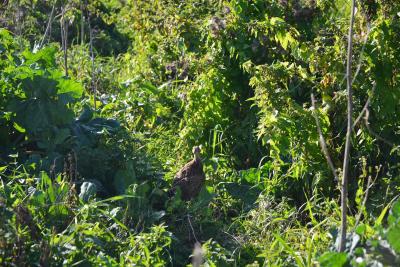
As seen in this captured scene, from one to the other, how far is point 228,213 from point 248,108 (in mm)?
907

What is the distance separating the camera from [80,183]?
16.1 ft

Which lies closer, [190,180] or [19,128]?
[19,128]

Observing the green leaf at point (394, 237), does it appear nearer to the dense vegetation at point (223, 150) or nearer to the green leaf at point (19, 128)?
the dense vegetation at point (223, 150)

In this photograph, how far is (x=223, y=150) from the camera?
19.7 feet

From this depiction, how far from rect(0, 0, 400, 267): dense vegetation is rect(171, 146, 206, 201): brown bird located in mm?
74

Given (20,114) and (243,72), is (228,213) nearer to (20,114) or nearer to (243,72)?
(243,72)

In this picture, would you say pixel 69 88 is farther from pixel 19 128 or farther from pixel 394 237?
pixel 394 237

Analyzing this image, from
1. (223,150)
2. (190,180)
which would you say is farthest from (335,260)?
(223,150)

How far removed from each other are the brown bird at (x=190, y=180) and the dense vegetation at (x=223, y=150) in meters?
0.07

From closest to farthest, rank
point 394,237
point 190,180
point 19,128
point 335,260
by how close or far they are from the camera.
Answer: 1. point 394,237
2. point 335,260
3. point 19,128
4. point 190,180

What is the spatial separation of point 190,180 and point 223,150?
33.4 inches

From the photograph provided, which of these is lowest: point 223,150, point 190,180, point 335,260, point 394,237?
point 223,150

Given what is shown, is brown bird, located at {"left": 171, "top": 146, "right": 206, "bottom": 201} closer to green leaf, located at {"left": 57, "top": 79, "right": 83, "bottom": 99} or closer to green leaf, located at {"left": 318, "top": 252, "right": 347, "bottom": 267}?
green leaf, located at {"left": 57, "top": 79, "right": 83, "bottom": 99}

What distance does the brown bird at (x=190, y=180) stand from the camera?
516 centimetres
